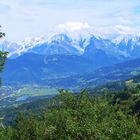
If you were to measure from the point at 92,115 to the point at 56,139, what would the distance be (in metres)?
5.68

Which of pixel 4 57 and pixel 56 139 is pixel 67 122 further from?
pixel 4 57

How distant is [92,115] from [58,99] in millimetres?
9707

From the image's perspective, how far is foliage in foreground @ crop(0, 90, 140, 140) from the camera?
48.2 meters

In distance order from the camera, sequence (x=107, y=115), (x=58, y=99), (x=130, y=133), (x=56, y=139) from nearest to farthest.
Answer: 1. (x=130, y=133)
2. (x=56, y=139)
3. (x=107, y=115)
4. (x=58, y=99)

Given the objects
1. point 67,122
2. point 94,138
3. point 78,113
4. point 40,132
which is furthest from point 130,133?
point 40,132

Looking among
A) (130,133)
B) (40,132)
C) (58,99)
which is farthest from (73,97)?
(130,133)

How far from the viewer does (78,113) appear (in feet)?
196

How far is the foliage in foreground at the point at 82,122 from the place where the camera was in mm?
48250

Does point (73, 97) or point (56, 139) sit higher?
point (73, 97)

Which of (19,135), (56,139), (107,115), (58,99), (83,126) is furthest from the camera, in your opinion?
(19,135)

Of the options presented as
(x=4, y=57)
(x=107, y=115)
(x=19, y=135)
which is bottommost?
(x=19, y=135)

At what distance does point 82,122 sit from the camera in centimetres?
5378

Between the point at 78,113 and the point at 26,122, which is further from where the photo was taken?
the point at 26,122

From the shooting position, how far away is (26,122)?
81000 millimetres
